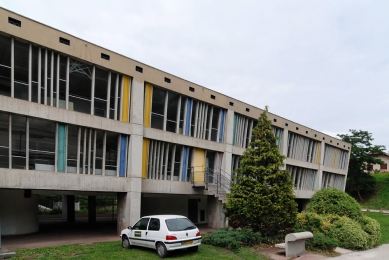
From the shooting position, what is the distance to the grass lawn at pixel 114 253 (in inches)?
435

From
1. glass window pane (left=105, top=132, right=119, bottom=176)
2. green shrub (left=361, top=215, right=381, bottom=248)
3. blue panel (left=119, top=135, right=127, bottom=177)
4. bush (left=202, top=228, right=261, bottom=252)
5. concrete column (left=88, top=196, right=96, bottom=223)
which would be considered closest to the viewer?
bush (left=202, top=228, right=261, bottom=252)

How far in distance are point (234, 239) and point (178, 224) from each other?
3091mm

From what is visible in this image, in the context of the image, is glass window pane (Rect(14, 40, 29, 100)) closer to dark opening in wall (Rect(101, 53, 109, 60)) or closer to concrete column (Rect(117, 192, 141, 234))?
dark opening in wall (Rect(101, 53, 109, 60))

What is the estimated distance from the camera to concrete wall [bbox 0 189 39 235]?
52.1 feet

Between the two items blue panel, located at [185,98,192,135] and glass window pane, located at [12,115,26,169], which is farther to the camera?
blue panel, located at [185,98,192,135]

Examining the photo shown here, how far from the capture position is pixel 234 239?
43.7 ft

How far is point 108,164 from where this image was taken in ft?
52.5

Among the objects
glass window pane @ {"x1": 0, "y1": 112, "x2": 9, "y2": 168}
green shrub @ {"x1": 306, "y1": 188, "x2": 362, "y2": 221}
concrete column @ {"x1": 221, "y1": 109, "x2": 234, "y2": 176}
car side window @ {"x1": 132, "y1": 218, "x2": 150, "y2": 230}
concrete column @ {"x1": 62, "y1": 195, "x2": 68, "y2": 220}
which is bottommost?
concrete column @ {"x1": 62, "y1": 195, "x2": 68, "y2": 220}

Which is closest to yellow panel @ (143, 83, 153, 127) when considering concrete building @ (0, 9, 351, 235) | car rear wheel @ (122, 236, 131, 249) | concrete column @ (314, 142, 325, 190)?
concrete building @ (0, 9, 351, 235)

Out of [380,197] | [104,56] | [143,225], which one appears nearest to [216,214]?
[143,225]

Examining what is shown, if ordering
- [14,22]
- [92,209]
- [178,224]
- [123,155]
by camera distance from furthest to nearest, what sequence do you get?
[92,209] < [123,155] < [14,22] < [178,224]

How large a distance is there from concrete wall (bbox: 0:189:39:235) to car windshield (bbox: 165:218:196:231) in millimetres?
9460

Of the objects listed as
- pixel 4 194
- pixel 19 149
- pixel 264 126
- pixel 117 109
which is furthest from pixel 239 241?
pixel 4 194

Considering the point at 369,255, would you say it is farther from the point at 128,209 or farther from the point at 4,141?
the point at 4,141
